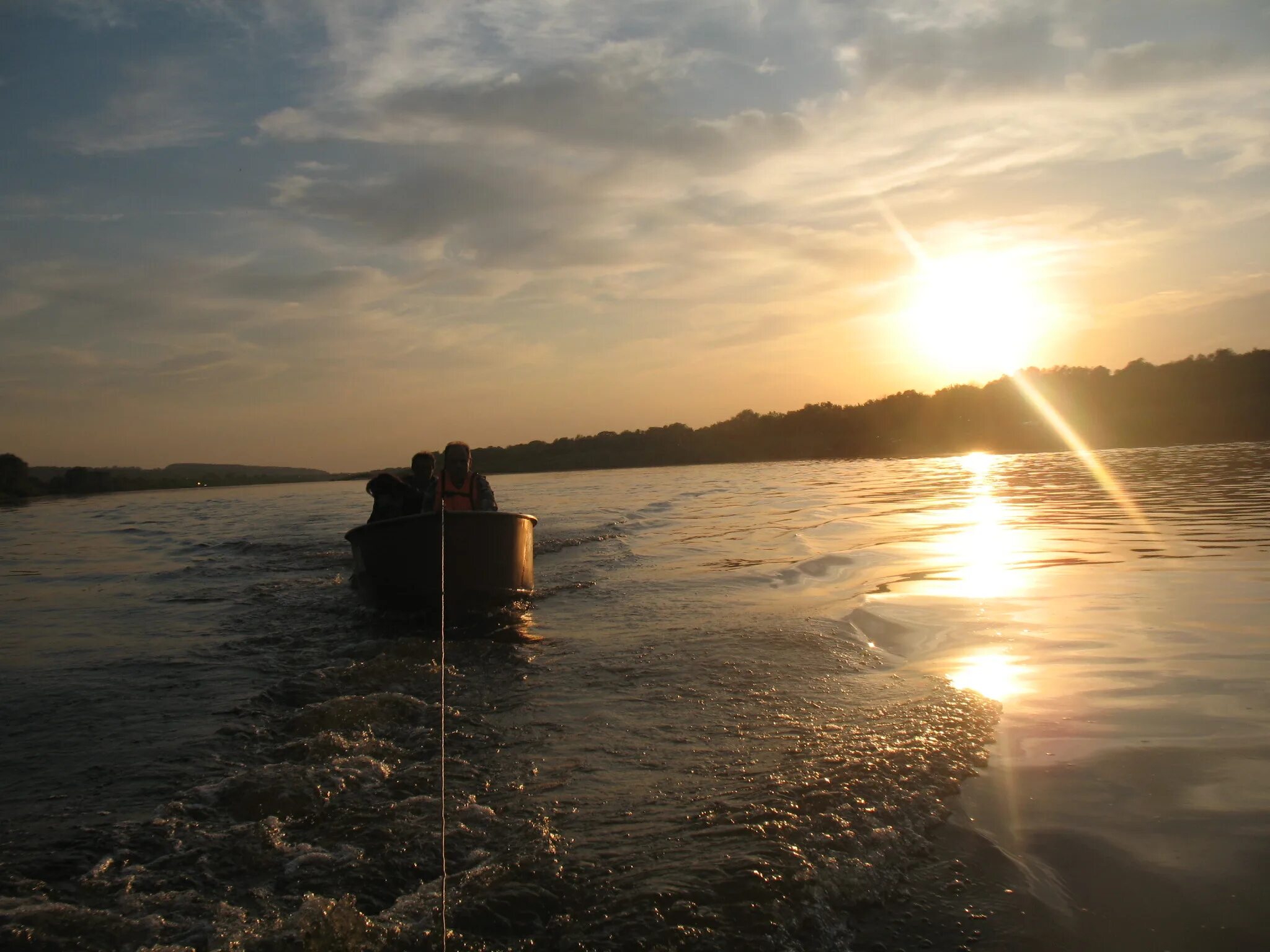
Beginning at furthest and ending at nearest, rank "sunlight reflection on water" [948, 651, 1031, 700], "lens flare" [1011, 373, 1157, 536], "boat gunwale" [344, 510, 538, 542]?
"lens flare" [1011, 373, 1157, 536], "boat gunwale" [344, 510, 538, 542], "sunlight reflection on water" [948, 651, 1031, 700]

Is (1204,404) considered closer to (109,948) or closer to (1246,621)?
(1246,621)

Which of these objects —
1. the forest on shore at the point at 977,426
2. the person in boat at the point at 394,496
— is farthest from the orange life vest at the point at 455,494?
the forest on shore at the point at 977,426

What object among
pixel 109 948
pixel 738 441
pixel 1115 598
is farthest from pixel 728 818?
pixel 738 441

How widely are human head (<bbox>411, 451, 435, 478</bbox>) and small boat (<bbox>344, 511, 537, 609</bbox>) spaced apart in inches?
76.7

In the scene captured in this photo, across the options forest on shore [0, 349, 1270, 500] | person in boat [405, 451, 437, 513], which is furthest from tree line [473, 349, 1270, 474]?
person in boat [405, 451, 437, 513]

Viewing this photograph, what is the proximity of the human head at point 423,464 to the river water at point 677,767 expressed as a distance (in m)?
1.91

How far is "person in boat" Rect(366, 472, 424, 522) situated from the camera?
10.6 meters

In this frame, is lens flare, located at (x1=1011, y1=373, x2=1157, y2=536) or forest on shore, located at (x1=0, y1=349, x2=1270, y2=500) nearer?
lens flare, located at (x1=1011, y1=373, x2=1157, y2=536)

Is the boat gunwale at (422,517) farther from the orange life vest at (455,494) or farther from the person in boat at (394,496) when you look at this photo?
the person in boat at (394,496)

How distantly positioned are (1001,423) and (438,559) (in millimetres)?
60841

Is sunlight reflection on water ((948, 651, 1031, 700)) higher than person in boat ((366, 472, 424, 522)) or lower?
lower

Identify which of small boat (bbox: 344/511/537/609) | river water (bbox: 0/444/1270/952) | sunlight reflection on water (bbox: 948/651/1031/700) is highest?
small boat (bbox: 344/511/537/609)

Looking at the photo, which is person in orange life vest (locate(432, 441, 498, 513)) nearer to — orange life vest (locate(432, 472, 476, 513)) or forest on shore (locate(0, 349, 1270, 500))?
orange life vest (locate(432, 472, 476, 513))

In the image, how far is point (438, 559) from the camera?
347 inches
